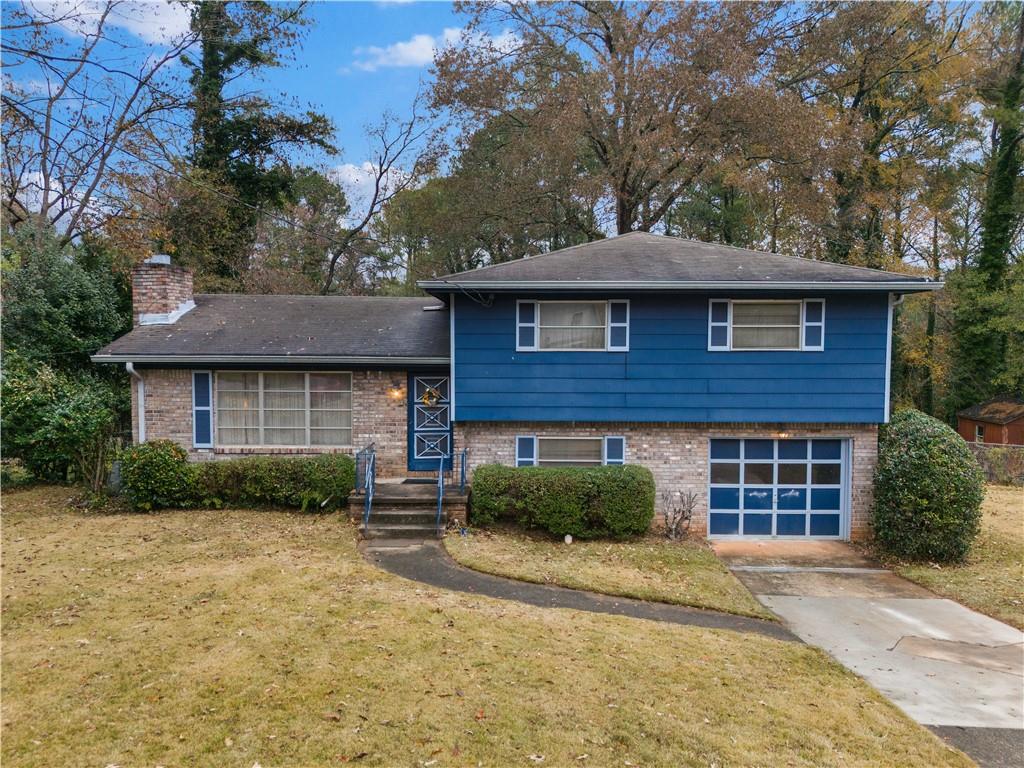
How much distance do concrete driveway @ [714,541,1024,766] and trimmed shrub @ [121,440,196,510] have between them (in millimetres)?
10366

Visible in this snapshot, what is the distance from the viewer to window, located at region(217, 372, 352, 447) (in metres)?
11.9

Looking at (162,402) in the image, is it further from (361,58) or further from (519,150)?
(519,150)

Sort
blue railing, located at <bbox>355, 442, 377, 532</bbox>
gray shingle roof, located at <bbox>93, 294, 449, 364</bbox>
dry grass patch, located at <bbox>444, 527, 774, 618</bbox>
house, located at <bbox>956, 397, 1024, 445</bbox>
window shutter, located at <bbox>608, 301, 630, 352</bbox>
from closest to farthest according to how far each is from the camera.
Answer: dry grass patch, located at <bbox>444, 527, 774, 618</bbox>
blue railing, located at <bbox>355, 442, 377, 532</bbox>
window shutter, located at <bbox>608, 301, 630, 352</bbox>
gray shingle roof, located at <bbox>93, 294, 449, 364</bbox>
house, located at <bbox>956, 397, 1024, 445</bbox>

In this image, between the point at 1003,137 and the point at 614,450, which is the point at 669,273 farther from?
the point at 1003,137

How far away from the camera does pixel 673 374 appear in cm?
1047

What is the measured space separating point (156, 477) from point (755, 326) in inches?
471

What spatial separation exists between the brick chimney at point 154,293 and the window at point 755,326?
12.2m

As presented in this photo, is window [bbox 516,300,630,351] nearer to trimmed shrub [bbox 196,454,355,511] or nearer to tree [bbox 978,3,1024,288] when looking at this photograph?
trimmed shrub [bbox 196,454,355,511]

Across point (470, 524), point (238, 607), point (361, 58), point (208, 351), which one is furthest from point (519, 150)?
point (238, 607)

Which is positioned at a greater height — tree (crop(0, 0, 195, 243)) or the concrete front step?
tree (crop(0, 0, 195, 243))

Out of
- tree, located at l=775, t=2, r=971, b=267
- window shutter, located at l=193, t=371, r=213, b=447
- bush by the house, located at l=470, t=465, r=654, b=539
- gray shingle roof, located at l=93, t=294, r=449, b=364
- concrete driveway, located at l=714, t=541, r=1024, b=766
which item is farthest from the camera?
tree, located at l=775, t=2, r=971, b=267

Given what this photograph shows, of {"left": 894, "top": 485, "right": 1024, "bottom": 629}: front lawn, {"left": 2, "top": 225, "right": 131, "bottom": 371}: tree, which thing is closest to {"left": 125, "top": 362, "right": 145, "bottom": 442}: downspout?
{"left": 2, "top": 225, "right": 131, "bottom": 371}: tree

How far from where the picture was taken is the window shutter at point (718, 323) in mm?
10422

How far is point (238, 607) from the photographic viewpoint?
6.49 m
